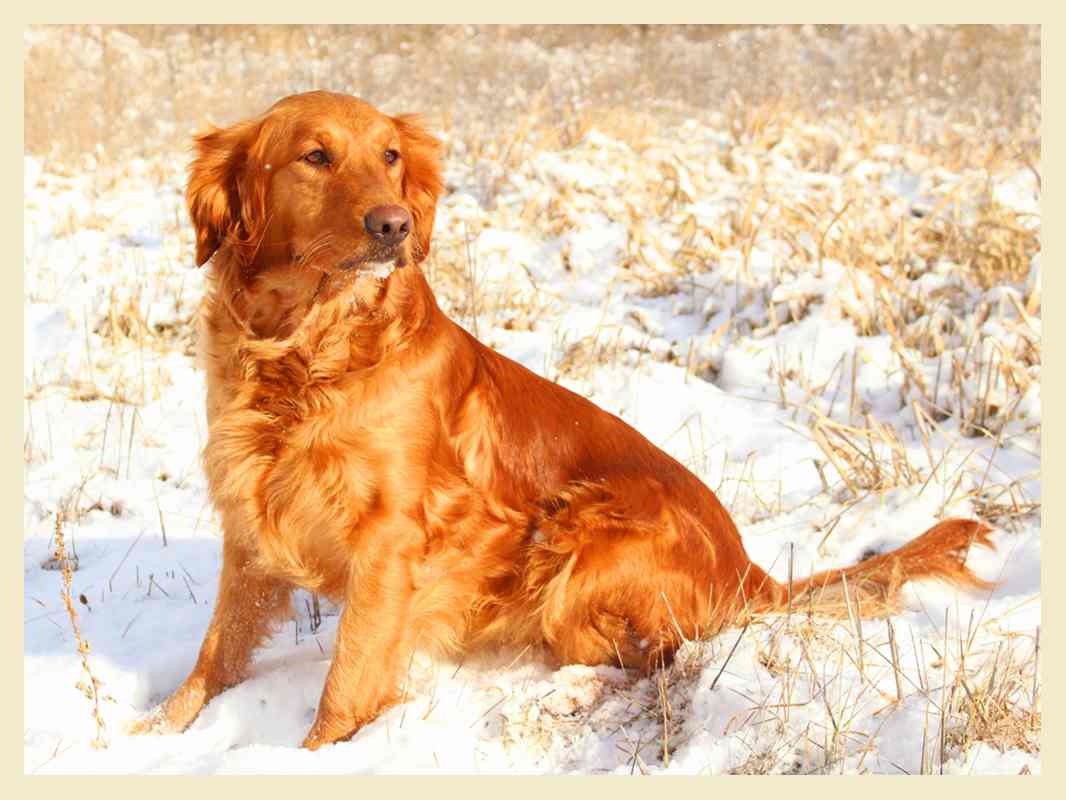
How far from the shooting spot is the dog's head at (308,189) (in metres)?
2.64

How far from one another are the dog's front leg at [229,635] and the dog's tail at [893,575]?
1495mm

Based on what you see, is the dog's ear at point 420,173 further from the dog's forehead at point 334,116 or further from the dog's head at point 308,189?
the dog's forehead at point 334,116

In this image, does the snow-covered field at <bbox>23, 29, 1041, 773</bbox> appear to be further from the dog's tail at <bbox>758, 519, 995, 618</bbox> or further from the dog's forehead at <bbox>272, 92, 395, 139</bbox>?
the dog's forehead at <bbox>272, 92, 395, 139</bbox>

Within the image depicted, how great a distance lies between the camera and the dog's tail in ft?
10.7

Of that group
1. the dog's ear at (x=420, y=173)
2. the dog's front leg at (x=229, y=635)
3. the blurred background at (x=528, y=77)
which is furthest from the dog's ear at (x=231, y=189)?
the blurred background at (x=528, y=77)

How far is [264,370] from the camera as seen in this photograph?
290 centimetres

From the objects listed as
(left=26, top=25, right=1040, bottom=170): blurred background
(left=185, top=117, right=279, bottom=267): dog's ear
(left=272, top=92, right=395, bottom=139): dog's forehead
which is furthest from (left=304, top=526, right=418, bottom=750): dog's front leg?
(left=26, top=25, right=1040, bottom=170): blurred background

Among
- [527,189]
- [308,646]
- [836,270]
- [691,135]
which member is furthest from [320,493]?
[691,135]

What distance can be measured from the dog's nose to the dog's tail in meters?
1.55

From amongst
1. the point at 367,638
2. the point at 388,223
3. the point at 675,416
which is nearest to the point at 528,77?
the point at 675,416

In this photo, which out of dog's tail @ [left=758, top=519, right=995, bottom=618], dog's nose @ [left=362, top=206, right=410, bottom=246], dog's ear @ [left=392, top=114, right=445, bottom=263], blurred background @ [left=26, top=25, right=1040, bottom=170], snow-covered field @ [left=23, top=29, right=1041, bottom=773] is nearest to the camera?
dog's nose @ [left=362, top=206, right=410, bottom=246]

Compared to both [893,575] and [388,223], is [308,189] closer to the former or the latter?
[388,223]

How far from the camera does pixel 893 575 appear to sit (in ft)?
10.9

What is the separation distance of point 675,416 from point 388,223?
100 inches
